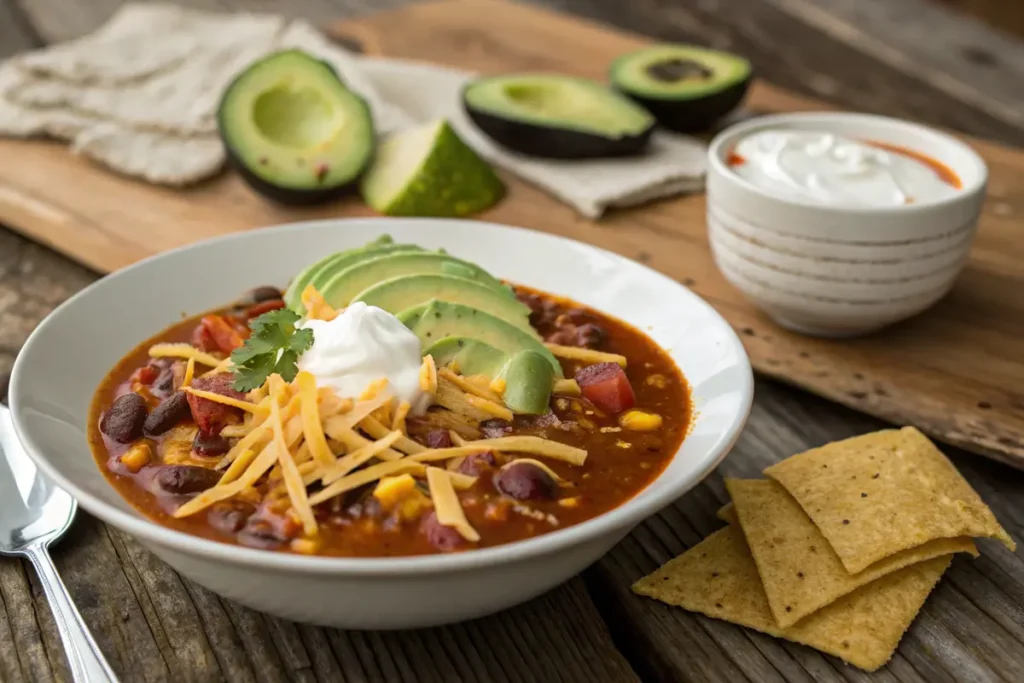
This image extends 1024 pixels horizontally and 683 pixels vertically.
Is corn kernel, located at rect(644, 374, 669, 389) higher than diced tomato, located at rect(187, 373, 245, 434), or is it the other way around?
diced tomato, located at rect(187, 373, 245, 434)

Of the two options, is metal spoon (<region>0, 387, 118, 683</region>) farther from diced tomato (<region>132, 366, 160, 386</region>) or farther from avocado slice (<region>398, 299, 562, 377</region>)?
avocado slice (<region>398, 299, 562, 377</region>)

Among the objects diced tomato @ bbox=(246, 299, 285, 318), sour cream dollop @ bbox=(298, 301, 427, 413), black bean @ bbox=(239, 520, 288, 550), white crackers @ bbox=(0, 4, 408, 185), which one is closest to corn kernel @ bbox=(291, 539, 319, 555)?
black bean @ bbox=(239, 520, 288, 550)

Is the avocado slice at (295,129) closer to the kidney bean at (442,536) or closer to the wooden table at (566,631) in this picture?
the wooden table at (566,631)

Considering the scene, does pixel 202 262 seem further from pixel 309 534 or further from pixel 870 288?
pixel 870 288

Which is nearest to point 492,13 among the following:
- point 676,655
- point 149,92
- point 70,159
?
point 149,92

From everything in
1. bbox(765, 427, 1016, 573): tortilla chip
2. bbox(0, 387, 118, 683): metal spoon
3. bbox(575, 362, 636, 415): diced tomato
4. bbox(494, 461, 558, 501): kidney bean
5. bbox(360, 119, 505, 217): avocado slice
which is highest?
bbox(494, 461, 558, 501): kidney bean

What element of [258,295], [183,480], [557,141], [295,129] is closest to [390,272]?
[258,295]

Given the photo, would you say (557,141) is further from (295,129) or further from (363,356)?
(363,356)
